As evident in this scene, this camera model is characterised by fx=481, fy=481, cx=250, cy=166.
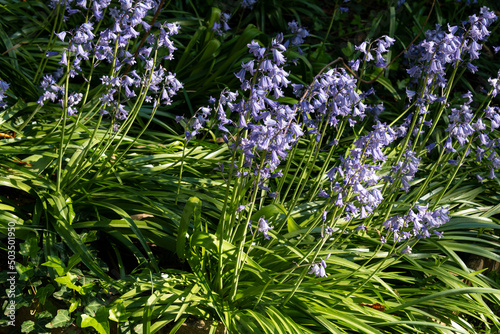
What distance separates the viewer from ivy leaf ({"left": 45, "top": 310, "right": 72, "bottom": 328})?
7.91 ft

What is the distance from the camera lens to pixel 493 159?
357 cm

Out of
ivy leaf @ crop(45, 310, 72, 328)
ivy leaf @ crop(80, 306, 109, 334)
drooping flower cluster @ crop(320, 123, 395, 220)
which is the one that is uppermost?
drooping flower cluster @ crop(320, 123, 395, 220)

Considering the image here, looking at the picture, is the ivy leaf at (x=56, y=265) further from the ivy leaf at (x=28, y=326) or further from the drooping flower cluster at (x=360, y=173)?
the drooping flower cluster at (x=360, y=173)

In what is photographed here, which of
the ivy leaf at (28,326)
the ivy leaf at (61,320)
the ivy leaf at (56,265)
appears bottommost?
the ivy leaf at (28,326)

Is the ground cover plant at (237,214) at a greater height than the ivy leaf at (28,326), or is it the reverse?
the ground cover plant at (237,214)

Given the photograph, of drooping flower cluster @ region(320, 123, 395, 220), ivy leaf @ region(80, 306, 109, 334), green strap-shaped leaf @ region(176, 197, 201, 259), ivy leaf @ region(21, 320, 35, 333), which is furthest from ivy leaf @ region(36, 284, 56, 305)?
drooping flower cluster @ region(320, 123, 395, 220)

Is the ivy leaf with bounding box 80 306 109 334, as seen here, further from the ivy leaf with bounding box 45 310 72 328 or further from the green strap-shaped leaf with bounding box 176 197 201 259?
the green strap-shaped leaf with bounding box 176 197 201 259

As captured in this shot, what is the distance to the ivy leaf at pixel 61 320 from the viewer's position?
2.41 meters

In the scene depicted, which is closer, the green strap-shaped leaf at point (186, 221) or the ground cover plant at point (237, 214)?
the ground cover plant at point (237, 214)

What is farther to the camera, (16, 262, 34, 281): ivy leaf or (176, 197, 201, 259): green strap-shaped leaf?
(176, 197, 201, 259): green strap-shaped leaf

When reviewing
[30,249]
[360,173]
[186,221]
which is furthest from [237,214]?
[30,249]

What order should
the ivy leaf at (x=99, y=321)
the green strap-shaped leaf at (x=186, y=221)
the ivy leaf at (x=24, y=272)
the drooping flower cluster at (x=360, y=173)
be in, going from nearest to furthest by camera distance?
the drooping flower cluster at (x=360, y=173) → the ivy leaf at (x=99, y=321) → the ivy leaf at (x=24, y=272) → the green strap-shaped leaf at (x=186, y=221)

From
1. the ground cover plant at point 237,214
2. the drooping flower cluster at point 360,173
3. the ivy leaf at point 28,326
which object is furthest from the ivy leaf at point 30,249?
the drooping flower cluster at point 360,173

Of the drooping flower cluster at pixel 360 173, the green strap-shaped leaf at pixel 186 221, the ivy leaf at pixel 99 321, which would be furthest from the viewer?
the green strap-shaped leaf at pixel 186 221
